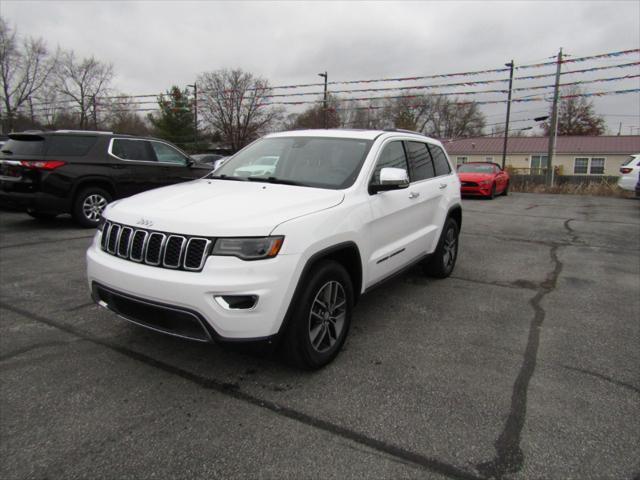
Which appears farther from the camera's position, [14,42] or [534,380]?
[14,42]

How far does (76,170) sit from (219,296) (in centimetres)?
669

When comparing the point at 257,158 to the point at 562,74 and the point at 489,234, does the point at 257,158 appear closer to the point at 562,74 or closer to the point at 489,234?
the point at 489,234

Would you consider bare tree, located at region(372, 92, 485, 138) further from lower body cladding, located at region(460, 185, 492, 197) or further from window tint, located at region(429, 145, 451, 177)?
window tint, located at region(429, 145, 451, 177)

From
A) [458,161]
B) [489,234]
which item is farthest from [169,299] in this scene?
[458,161]

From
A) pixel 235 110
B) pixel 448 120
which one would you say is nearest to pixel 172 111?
pixel 235 110

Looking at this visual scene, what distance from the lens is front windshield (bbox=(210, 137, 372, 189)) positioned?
3607mm

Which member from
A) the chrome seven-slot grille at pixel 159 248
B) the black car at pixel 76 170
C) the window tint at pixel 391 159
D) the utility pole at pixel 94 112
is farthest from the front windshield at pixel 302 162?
the utility pole at pixel 94 112

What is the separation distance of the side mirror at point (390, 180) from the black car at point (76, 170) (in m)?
6.46

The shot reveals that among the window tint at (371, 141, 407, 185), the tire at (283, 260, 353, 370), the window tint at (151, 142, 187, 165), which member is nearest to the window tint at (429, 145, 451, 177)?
the window tint at (371, 141, 407, 185)

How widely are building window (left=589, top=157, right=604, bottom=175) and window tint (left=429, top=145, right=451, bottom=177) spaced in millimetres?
48887

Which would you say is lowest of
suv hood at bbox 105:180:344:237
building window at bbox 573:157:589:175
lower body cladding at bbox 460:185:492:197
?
lower body cladding at bbox 460:185:492:197

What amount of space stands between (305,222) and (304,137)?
167cm

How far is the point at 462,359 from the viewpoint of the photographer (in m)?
3.37

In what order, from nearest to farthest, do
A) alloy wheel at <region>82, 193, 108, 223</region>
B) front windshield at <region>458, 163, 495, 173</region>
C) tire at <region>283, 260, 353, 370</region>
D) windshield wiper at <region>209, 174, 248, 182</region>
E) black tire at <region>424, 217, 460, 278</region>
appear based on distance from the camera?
1. tire at <region>283, 260, 353, 370</region>
2. windshield wiper at <region>209, 174, 248, 182</region>
3. black tire at <region>424, 217, 460, 278</region>
4. alloy wheel at <region>82, 193, 108, 223</region>
5. front windshield at <region>458, 163, 495, 173</region>
